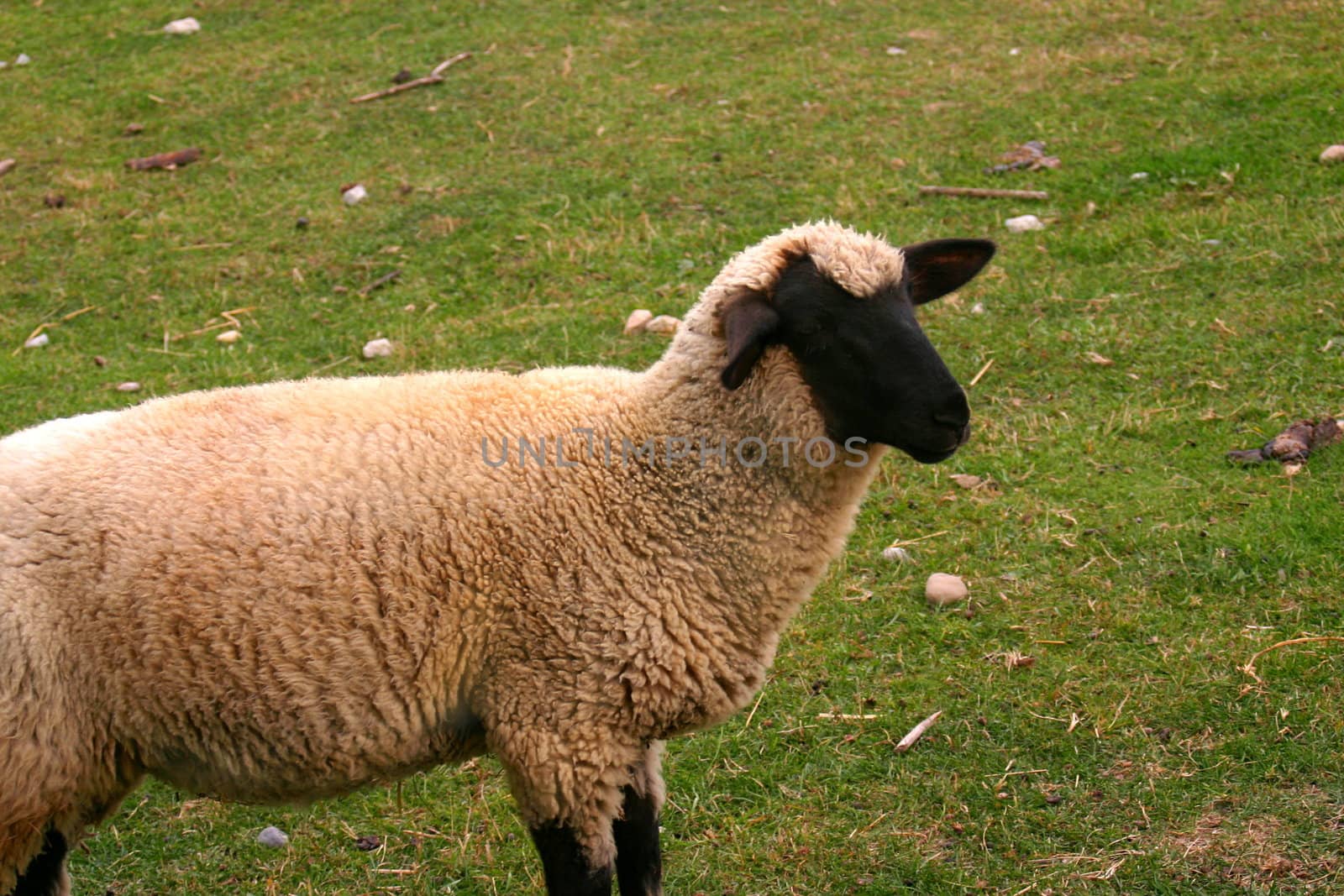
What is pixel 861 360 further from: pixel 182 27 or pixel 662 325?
pixel 182 27

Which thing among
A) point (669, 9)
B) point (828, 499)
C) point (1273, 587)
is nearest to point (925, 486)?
point (1273, 587)

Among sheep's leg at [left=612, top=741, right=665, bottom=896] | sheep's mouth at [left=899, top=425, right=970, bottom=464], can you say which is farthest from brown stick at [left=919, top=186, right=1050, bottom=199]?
sheep's leg at [left=612, top=741, right=665, bottom=896]

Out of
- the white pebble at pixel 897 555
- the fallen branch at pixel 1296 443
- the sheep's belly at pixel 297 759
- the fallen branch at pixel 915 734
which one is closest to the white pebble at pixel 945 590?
the white pebble at pixel 897 555

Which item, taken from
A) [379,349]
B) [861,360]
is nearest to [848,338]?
[861,360]

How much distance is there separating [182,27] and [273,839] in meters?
10.2

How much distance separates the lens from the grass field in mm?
4543

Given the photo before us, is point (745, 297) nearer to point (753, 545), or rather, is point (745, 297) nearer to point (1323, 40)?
point (753, 545)

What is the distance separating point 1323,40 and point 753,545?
8.51 meters

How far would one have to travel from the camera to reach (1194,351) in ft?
22.6

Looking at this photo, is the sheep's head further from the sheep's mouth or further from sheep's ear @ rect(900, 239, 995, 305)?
sheep's ear @ rect(900, 239, 995, 305)

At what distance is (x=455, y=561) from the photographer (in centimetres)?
360

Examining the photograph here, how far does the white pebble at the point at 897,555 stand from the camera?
229 inches

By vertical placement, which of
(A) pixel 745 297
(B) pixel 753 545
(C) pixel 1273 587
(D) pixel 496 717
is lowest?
(C) pixel 1273 587

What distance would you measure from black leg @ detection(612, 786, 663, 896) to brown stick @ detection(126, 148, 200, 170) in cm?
804
